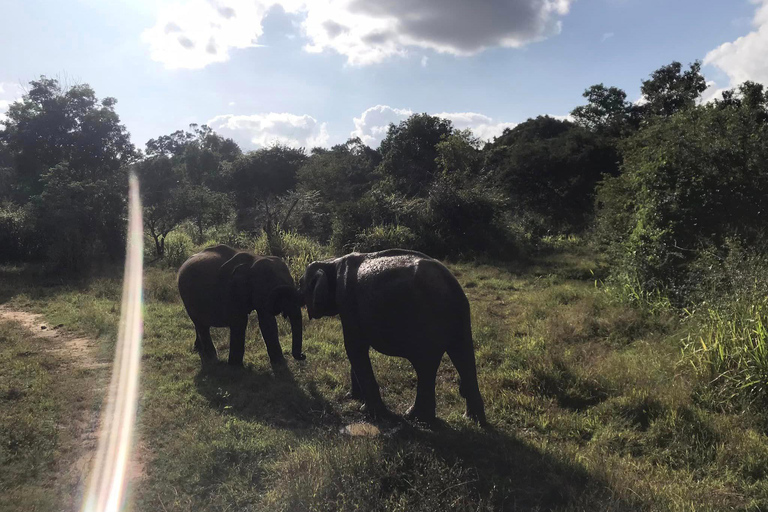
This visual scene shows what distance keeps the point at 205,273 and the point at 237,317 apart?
107 centimetres

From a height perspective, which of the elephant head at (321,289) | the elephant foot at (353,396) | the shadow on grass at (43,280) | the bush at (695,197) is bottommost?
the elephant foot at (353,396)

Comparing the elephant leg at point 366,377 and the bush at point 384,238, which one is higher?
the bush at point 384,238

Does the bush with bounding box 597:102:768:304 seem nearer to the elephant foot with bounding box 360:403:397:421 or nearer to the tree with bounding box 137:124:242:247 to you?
the elephant foot with bounding box 360:403:397:421

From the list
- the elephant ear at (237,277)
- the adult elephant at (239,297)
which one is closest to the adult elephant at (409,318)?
the adult elephant at (239,297)

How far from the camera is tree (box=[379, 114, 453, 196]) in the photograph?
Answer: 88.4ft

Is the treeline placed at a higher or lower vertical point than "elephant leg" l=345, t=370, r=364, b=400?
higher

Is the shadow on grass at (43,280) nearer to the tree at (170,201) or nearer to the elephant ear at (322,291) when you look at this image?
the tree at (170,201)

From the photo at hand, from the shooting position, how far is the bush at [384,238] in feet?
55.2

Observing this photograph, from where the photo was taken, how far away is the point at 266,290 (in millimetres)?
6719

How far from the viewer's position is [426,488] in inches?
136

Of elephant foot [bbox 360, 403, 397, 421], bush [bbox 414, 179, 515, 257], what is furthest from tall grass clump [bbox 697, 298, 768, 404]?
Result: bush [bbox 414, 179, 515, 257]

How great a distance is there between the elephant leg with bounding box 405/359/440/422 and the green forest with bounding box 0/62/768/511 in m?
0.21

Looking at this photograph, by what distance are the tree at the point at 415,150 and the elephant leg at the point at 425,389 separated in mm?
22168

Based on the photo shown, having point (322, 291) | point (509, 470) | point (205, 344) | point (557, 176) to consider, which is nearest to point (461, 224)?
point (557, 176)
